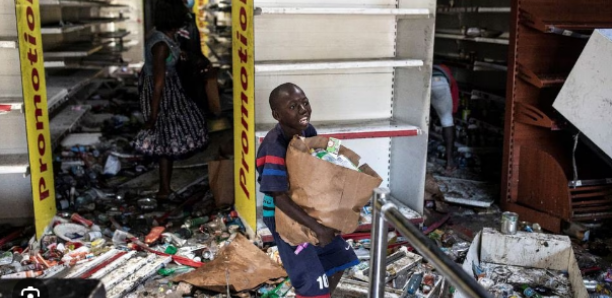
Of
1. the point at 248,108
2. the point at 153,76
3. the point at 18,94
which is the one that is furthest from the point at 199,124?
the point at 18,94

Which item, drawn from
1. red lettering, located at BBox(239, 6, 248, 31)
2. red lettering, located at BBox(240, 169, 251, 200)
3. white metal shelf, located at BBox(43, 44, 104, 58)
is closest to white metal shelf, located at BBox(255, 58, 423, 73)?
red lettering, located at BBox(239, 6, 248, 31)

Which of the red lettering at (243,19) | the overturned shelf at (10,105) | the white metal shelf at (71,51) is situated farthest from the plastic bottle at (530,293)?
the white metal shelf at (71,51)

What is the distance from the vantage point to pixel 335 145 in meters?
2.66

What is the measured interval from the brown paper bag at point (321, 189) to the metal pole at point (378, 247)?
1.24 feet

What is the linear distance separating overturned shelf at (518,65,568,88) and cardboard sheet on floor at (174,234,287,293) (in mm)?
2469

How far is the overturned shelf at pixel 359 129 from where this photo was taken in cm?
443

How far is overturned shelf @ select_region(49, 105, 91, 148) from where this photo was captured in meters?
6.22

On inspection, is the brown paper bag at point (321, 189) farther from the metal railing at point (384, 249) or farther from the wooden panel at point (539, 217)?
the wooden panel at point (539, 217)

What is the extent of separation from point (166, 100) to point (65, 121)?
239 cm

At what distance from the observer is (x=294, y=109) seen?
8.95 ft

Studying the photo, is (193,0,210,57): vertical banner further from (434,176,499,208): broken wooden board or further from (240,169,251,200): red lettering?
(240,169,251,200): red lettering

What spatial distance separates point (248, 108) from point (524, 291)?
2056 millimetres

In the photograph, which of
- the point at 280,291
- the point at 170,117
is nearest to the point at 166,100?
the point at 170,117

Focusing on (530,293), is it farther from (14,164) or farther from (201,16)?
(201,16)
